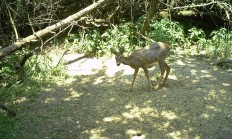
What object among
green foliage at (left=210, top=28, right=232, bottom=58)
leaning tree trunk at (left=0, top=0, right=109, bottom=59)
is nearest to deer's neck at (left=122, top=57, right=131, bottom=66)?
leaning tree trunk at (left=0, top=0, right=109, bottom=59)

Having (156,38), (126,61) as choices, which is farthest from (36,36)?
(156,38)

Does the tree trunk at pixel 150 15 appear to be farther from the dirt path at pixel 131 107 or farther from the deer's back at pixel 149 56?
the deer's back at pixel 149 56

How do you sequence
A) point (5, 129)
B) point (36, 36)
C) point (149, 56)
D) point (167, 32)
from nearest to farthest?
1. point (5, 129)
2. point (149, 56)
3. point (36, 36)
4. point (167, 32)

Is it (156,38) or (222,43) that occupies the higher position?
(156,38)

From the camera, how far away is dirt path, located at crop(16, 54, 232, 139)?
662 centimetres

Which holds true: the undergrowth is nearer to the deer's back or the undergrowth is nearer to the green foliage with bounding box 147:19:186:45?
the green foliage with bounding box 147:19:186:45

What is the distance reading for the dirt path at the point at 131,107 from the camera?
6.62 meters

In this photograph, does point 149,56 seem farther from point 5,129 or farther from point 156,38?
point 5,129

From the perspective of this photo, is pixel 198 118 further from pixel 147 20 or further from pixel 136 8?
pixel 136 8

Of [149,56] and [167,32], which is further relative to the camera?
[167,32]

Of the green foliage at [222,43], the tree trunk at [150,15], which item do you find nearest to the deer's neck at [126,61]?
the tree trunk at [150,15]

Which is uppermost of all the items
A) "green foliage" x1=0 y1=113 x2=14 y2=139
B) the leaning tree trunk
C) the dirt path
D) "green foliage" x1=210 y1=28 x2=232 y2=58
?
the leaning tree trunk

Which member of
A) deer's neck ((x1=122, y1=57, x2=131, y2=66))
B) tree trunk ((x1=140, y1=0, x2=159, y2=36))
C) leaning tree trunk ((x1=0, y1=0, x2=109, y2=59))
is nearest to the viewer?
leaning tree trunk ((x1=0, y1=0, x2=109, y2=59))

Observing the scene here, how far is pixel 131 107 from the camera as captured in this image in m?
7.52
